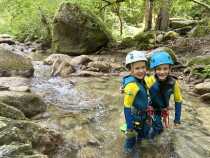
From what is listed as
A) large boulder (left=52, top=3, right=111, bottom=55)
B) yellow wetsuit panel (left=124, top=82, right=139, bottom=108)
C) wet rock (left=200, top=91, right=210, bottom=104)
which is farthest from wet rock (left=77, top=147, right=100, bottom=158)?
large boulder (left=52, top=3, right=111, bottom=55)

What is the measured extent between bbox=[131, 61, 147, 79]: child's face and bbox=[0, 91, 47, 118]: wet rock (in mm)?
2651

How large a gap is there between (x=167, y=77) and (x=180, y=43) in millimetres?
9772

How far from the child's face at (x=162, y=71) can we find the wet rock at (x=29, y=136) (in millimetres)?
1757

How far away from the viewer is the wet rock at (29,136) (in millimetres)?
4629

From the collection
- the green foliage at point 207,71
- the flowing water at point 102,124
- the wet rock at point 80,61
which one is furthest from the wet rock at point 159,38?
the flowing water at point 102,124

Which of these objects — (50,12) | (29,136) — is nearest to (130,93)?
(29,136)

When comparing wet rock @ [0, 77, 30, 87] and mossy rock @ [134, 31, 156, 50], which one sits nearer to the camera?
wet rock @ [0, 77, 30, 87]

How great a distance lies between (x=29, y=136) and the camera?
203 inches

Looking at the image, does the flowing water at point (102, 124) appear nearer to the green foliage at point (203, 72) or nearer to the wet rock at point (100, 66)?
the green foliage at point (203, 72)

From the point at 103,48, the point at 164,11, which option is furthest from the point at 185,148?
the point at 164,11

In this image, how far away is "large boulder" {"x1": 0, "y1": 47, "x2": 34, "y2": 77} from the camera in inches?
412

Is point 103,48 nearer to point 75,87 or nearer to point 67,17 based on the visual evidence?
point 67,17

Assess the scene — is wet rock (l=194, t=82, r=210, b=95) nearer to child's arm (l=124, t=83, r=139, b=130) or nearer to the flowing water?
the flowing water

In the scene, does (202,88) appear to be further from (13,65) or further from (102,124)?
(13,65)
